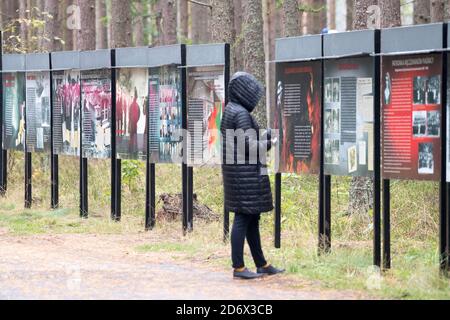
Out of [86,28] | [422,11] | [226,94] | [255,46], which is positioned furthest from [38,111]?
[422,11]

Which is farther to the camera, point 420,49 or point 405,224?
point 405,224

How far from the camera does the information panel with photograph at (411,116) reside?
957 centimetres

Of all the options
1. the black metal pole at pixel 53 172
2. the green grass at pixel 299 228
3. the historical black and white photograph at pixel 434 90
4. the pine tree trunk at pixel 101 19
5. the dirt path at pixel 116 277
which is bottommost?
the dirt path at pixel 116 277

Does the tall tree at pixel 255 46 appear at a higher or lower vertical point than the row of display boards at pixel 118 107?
higher

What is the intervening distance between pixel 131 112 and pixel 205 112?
1.82m

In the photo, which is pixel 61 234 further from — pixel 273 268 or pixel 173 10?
pixel 173 10

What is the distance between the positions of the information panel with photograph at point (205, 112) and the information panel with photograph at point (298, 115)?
141 cm

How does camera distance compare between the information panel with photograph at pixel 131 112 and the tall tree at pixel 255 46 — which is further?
the tall tree at pixel 255 46

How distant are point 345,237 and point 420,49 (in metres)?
4.00

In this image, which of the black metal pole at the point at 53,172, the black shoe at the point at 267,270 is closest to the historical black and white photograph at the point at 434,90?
the black shoe at the point at 267,270

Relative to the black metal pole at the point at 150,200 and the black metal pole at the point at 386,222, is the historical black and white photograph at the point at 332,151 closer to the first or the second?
the black metal pole at the point at 386,222
